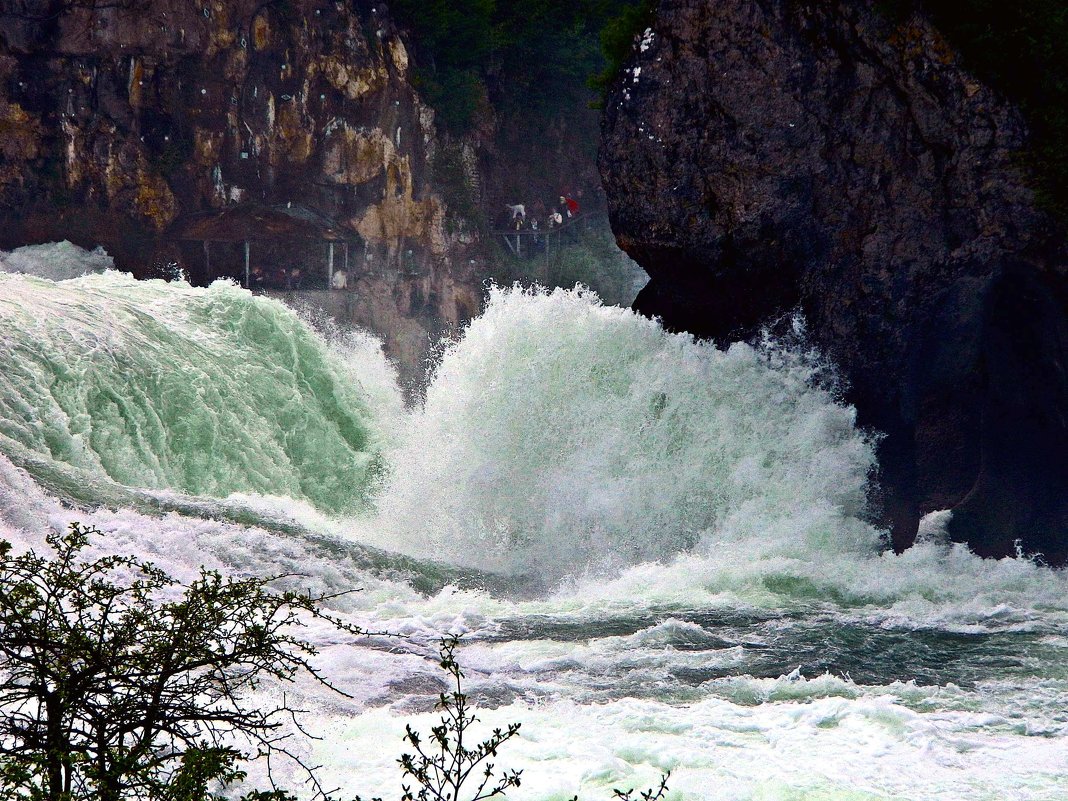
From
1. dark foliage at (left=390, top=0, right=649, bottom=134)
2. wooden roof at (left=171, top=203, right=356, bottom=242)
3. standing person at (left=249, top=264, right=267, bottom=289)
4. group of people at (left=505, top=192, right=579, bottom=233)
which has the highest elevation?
dark foliage at (left=390, top=0, right=649, bottom=134)

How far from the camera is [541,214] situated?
3281 centimetres

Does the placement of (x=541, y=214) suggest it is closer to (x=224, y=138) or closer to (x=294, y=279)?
(x=294, y=279)

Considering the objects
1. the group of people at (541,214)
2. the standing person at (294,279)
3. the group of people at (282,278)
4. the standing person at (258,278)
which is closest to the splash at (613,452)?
the standing person at (258,278)

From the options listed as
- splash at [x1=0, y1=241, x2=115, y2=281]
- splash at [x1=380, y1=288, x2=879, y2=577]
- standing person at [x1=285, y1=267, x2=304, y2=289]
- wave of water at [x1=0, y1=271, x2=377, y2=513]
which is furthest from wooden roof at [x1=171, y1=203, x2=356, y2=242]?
splash at [x1=380, y1=288, x2=879, y2=577]

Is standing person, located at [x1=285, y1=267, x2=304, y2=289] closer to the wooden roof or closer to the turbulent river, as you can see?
the wooden roof

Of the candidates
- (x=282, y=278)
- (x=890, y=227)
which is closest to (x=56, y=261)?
(x=282, y=278)

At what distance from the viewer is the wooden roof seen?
82.7 ft

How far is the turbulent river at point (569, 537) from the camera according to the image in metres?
5.72

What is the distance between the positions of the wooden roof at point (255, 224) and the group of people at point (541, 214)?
19.3 feet

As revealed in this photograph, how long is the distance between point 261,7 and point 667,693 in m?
22.3

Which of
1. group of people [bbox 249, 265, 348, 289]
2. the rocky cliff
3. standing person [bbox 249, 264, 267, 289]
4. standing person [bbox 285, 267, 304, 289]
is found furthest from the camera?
standing person [bbox 285, 267, 304, 289]

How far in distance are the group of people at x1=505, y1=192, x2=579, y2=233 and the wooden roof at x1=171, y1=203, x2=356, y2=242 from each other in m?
5.88

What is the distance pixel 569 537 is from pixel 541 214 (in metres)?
22.2

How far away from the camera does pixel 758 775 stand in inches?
207
